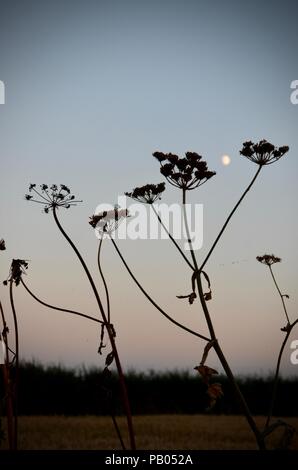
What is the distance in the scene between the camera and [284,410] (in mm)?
24438

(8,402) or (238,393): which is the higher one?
(238,393)

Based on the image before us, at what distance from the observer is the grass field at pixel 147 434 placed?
11.7 meters

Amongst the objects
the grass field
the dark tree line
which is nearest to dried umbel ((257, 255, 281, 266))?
the grass field

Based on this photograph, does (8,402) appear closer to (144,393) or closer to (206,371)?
(206,371)

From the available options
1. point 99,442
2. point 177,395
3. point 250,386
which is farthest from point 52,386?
point 99,442

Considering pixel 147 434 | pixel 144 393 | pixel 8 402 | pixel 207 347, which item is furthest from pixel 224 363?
pixel 144 393

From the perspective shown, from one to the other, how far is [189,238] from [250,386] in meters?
24.5

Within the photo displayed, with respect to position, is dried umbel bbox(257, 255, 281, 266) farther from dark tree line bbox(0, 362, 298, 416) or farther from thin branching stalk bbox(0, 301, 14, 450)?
dark tree line bbox(0, 362, 298, 416)

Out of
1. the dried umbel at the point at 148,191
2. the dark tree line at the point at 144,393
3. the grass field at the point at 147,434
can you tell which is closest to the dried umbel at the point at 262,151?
the dried umbel at the point at 148,191

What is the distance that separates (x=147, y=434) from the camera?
1396 centimetres

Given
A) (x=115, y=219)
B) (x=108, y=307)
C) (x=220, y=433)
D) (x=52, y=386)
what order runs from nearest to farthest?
(x=108, y=307) → (x=115, y=219) → (x=220, y=433) → (x=52, y=386)
